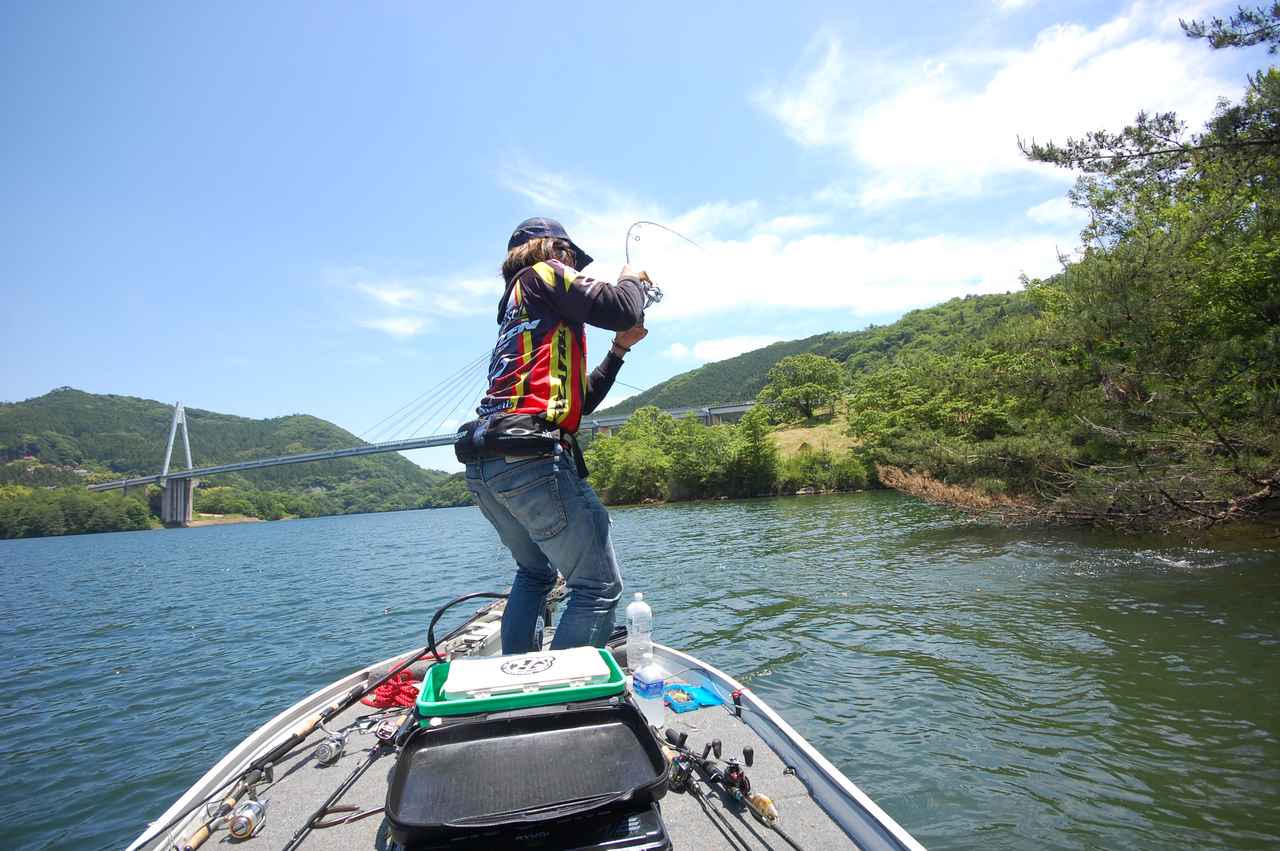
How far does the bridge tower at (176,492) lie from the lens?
295ft

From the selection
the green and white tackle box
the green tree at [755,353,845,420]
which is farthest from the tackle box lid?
the green tree at [755,353,845,420]

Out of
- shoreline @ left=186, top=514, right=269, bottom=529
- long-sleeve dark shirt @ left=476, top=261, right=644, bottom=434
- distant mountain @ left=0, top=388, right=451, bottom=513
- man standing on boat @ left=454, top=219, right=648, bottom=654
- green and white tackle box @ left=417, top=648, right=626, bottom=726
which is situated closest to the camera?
green and white tackle box @ left=417, top=648, right=626, bottom=726

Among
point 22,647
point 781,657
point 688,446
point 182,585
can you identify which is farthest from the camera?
point 688,446

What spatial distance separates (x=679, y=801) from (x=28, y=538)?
121782 millimetres

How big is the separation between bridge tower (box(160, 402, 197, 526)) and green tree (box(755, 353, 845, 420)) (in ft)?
265

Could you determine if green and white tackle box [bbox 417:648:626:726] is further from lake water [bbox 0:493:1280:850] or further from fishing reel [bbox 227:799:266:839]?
lake water [bbox 0:493:1280:850]

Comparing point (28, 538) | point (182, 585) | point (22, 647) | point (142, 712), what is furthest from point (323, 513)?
point (142, 712)

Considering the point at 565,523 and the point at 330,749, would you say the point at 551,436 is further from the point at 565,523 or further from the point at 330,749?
the point at 330,749

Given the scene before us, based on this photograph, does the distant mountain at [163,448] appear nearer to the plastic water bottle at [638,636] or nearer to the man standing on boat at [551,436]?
the plastic water bottle at [638,636]

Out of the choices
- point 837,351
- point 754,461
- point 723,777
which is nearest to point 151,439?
point 754,461

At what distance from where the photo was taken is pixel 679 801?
2.54 metres

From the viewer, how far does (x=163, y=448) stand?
429 feet

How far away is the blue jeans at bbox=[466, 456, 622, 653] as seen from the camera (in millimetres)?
2857

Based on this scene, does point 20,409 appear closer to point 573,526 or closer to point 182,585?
point 182,585
